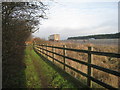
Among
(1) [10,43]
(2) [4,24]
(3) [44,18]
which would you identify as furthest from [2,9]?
(3) [44,18]

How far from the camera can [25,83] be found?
17.8 feet

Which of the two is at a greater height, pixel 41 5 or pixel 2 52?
pixel 41 5

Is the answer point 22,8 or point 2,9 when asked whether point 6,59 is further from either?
point 22,8

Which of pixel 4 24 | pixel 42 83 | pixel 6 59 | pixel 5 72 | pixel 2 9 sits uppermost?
pixel 2 9

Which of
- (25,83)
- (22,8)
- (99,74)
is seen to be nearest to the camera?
(25,83)

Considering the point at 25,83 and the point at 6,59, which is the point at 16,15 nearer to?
the point at 6,59

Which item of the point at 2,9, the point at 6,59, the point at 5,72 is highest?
the point at 2,9

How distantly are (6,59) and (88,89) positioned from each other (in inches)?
111

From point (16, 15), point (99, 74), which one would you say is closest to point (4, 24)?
point (16, 15)

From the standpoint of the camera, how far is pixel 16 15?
6.89 m

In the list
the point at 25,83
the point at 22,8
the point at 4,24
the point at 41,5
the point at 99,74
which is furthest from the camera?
the point at 41,5

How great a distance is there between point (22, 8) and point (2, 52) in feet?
8.71

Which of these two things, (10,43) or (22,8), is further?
(22,8)

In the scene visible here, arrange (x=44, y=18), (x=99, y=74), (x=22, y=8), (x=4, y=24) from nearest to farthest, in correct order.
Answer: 1. (x=4, y=24)
2. (x=99, y=74)
3. (x=22, y=8)
4. (x=44, y=18)
